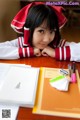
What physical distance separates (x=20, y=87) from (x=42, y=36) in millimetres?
364

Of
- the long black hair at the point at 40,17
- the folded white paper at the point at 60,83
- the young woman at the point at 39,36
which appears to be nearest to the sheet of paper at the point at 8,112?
the folded white paper at the point at 60,83

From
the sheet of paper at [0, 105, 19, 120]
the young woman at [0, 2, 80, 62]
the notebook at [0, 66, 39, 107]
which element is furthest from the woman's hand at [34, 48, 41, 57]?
the sheet of paper at [0, 105, 19, 120]

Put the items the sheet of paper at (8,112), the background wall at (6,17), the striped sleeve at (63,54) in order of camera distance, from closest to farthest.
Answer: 1. the sheet of paper at (8,112)
2. the striped sleeve at (63,54)
3. the background wall at (6,17)

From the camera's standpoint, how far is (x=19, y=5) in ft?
6.62

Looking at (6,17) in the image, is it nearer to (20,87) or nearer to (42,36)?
(42,36)

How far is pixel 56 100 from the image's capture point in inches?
21.2

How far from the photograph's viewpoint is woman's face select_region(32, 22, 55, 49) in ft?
2.82

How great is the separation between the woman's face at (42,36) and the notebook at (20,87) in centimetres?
22

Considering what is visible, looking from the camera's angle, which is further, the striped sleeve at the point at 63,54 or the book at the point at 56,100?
the striped sleeve at the point at 63,54

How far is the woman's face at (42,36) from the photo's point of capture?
2.82ft

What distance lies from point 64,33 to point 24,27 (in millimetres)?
1507

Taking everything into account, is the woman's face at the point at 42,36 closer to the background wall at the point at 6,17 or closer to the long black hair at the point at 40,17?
the long black hair at the point at 40,17

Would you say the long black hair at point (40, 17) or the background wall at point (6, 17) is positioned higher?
the long black hair at point (40, 17)

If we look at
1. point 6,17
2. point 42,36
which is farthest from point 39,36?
point 6,17
